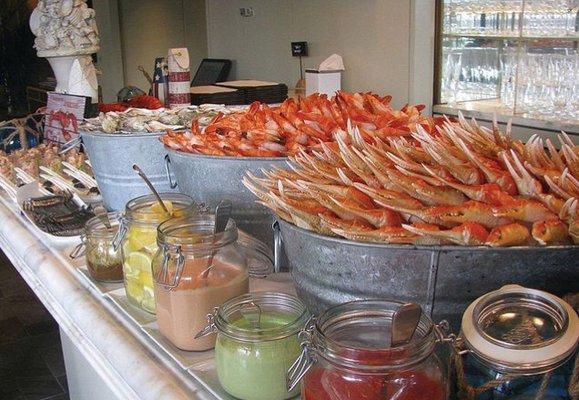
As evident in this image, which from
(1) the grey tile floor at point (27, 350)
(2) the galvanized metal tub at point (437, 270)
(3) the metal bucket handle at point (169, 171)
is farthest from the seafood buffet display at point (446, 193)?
(1) the grey tile floor at point (27, 350)

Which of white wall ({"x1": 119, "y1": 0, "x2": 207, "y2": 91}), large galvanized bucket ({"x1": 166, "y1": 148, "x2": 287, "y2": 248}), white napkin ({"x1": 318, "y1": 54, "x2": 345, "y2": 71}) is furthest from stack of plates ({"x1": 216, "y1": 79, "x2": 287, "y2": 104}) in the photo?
white wall ({"x1": 119, "y1": 0, "x2": 207, "y2": 91})

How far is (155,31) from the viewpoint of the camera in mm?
8383

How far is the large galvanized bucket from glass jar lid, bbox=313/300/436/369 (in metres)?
0.50

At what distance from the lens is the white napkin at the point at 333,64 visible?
446 cm

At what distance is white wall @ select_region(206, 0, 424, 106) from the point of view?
13.4 ft

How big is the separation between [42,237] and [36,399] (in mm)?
1324

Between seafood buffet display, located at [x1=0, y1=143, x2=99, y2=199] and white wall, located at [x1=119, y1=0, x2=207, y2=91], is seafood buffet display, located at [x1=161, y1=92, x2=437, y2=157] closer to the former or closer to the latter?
seafood buffet display, located at [x1=0, y1=143, x2=99, y2=199]

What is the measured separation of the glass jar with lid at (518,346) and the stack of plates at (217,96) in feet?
9.81

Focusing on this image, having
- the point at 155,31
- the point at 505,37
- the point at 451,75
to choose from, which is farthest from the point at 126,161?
the point at 155,31

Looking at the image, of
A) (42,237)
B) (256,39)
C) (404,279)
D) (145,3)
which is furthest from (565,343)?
(145,3)

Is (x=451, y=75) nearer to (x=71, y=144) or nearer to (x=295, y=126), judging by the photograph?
(x=71, y=144)

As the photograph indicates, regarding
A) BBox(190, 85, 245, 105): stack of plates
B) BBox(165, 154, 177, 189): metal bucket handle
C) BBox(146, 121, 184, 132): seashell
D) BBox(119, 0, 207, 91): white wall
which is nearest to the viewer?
BBox(165, 154, 177, 189): metal bucket handle

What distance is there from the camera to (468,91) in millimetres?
3967

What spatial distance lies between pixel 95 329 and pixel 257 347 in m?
0.42
